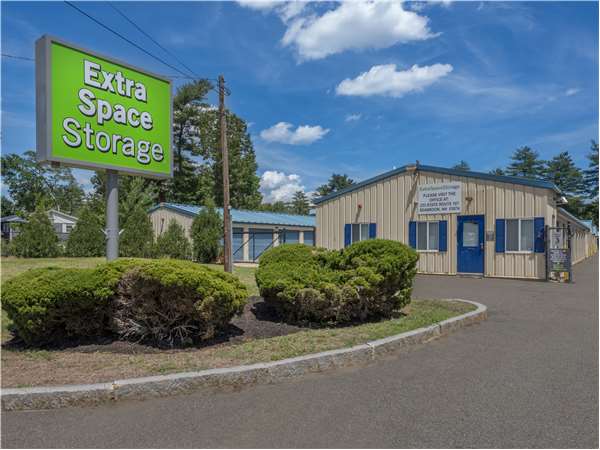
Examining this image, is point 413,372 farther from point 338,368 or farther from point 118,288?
point 118,288

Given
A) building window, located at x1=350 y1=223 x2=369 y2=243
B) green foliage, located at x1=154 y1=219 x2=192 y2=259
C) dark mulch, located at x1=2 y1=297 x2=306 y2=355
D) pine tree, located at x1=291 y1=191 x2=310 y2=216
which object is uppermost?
pine tree, located at x1=291 y1=191 x2=310 y2=216

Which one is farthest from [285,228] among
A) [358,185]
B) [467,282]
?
[467,282]

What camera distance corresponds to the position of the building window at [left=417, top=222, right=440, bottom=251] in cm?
1798

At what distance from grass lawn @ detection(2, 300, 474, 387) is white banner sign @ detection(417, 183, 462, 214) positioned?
39.7 feet

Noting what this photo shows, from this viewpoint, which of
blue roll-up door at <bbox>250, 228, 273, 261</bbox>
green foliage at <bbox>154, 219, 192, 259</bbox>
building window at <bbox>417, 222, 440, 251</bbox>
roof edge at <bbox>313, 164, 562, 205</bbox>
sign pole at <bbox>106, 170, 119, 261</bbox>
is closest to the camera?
sign pole at <bbox>106, 170, 119, 261</bbox>

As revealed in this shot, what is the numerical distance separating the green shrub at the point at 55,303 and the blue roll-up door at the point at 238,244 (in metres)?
18.9

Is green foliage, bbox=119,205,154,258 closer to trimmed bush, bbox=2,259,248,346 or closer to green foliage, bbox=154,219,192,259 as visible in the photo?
green foliage, bbox=154,219,192,259

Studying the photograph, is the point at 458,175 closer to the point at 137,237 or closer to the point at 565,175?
the point at 137,237

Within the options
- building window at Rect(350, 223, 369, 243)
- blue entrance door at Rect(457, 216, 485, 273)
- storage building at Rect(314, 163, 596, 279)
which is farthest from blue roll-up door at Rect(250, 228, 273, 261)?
blue entrance door at Rect(457, 216, 485, 273)

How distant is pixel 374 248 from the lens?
7.35 m

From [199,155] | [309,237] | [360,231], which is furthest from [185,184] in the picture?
[360,231]

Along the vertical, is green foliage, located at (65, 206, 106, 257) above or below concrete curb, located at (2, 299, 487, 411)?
above

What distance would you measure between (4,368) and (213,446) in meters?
2.92

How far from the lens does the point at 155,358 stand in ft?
16.2
